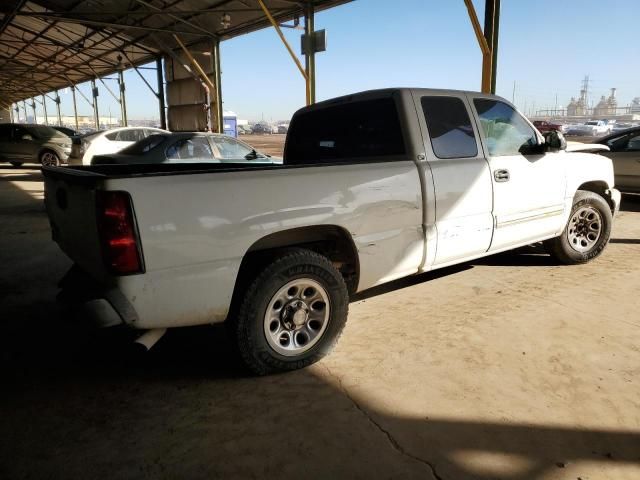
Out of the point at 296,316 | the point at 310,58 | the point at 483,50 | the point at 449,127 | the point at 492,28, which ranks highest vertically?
the point at 310,58

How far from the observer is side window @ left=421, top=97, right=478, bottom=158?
3.59m

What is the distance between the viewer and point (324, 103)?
423cm

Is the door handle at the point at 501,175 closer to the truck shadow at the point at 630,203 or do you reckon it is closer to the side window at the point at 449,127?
the side window at the point at 449,127

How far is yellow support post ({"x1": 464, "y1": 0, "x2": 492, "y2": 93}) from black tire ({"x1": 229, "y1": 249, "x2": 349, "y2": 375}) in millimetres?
7360

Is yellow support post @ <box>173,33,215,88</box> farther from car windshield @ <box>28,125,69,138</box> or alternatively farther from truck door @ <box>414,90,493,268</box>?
truck door @ <box>414,90,493,268</box>

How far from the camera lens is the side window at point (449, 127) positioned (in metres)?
3.59

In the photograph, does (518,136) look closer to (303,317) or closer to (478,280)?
(478,280)

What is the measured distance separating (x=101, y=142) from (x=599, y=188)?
499 inches

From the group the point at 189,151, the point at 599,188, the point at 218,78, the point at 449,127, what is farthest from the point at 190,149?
the point at 218,78

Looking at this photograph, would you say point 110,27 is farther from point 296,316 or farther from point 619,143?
point 296,316

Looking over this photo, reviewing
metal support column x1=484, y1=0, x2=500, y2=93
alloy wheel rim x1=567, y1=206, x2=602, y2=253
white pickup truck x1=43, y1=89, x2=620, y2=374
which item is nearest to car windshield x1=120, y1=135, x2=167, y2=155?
white pickup truck x1=43, y1=89, x2=620, y2=374

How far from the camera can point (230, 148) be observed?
938 centimetres

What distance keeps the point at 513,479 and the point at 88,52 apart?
2916cm

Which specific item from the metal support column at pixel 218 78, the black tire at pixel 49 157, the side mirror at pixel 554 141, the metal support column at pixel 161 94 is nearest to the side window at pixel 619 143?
the side mirror at pixel 554 141
